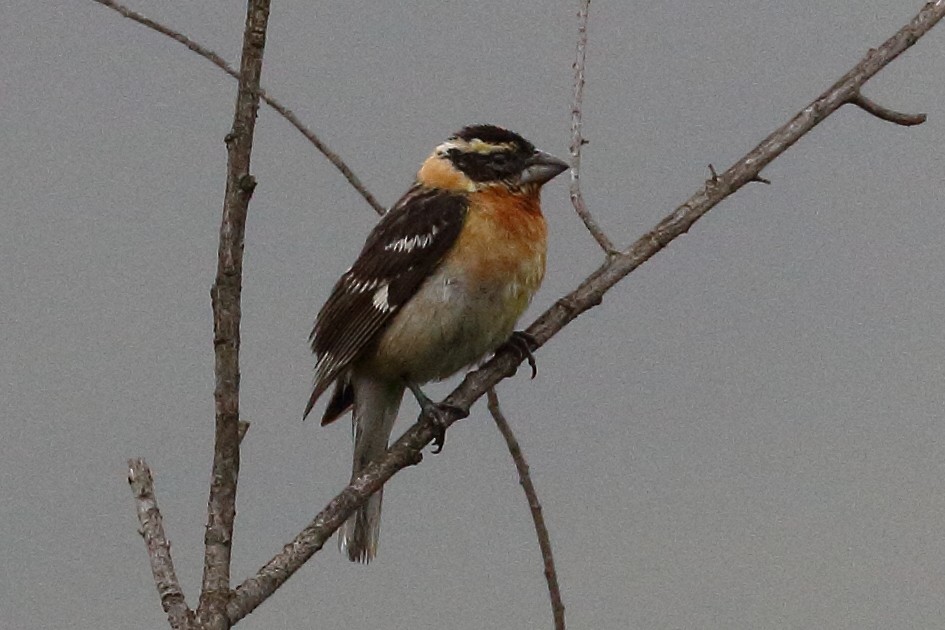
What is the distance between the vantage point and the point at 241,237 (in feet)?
10.3

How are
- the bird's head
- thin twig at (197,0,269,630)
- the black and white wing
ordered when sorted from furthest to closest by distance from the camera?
the bird's head, the black and white wing, thin twig at (197,0,269,630)

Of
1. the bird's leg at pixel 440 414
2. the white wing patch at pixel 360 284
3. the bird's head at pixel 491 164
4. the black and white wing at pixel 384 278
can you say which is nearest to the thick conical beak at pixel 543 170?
the bird's head at pixel 491 164

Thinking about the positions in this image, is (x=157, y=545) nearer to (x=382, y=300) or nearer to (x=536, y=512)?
(x=536, y=512)

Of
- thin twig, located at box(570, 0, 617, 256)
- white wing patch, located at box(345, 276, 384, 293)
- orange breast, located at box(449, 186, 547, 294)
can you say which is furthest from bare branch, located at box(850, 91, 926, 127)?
white wing patch, located at box(345, 276, 384, 293)

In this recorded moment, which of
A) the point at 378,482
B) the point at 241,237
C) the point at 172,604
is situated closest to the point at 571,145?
the point at 378,482

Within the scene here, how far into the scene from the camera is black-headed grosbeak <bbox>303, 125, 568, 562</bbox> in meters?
5.46

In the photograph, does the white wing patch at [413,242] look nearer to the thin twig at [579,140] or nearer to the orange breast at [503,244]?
the orange breast at [503,244]

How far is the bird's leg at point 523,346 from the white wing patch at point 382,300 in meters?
0.54

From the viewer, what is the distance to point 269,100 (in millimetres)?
4406

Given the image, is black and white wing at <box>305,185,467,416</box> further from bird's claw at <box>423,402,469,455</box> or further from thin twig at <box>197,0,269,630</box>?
thin twig at <box>197,0,269,630</box>

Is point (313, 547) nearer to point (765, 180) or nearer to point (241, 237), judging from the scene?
point (241, 237)

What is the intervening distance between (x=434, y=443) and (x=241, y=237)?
2.10 meters

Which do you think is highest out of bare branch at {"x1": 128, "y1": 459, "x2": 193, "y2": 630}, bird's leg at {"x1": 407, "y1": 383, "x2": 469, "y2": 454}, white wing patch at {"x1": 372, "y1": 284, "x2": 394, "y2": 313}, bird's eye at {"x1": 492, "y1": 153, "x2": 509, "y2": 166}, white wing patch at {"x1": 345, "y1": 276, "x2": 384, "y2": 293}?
bird's eye at {"x1": 492, "y1": 153, "x2": 509, "y2": 166}

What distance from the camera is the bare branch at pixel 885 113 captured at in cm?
430
